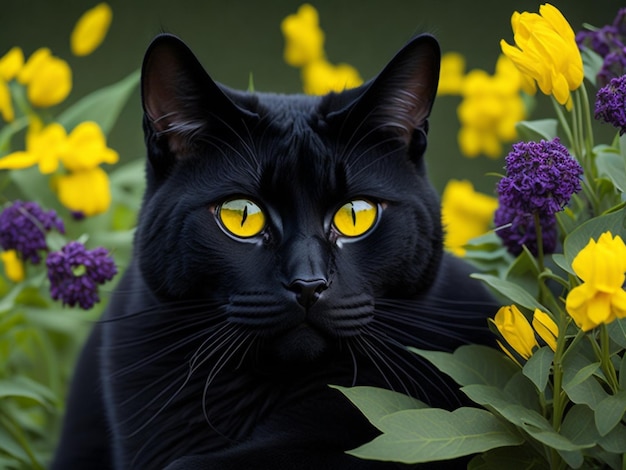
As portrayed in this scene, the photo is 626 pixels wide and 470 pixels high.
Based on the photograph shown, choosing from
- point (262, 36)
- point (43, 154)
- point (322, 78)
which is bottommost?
point (43, 154)

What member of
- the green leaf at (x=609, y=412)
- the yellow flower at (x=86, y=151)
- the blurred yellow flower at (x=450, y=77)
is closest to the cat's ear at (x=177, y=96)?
the yellow flower at (x=86, y=151)

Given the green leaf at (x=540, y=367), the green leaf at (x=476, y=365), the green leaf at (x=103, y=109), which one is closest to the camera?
the green leaf at (x=540, y=367)

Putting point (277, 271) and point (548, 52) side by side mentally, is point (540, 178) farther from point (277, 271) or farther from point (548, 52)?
point (277, 271)

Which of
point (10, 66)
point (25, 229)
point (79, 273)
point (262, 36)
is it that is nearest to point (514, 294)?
point (79, 273)

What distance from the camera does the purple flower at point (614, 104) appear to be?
41.1 inches

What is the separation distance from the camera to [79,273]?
54.7 inches

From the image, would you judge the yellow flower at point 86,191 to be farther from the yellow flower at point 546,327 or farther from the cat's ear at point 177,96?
the yellow flower at point 546,327

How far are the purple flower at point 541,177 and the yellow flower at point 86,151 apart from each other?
2.91 ft

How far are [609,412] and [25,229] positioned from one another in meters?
1.00

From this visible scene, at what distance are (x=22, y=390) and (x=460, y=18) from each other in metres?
2.12

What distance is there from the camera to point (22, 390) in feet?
4.99

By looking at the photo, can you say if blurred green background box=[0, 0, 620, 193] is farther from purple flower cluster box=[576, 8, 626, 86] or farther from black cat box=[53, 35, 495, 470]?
black cat box=[53, 35, 495, 470]

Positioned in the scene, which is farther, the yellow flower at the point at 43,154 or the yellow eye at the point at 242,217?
the yellow flower at the point at 43,154

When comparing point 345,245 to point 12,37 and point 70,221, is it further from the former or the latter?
point 12,37
